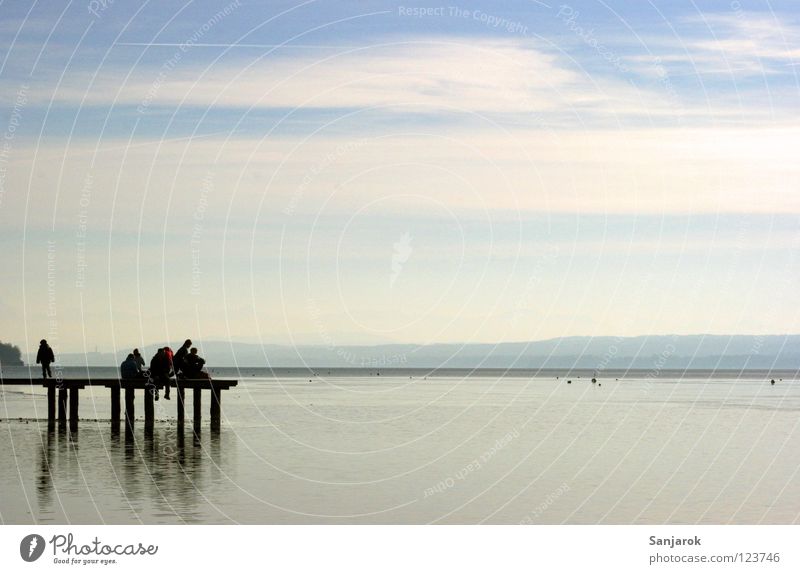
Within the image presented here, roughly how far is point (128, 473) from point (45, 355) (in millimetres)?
16688

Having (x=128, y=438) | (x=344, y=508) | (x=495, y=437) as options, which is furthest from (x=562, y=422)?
(x=344, y=508)

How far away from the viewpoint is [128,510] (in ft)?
79.2

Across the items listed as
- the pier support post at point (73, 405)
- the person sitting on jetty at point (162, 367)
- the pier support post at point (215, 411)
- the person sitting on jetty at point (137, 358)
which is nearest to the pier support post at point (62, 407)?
the pier support post at point (73, 405)

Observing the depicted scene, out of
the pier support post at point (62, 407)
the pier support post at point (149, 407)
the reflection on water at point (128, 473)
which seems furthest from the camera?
the pier support post at point (62, 407)

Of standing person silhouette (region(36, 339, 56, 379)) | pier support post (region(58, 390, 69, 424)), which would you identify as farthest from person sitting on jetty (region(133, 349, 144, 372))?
standing person silhouette (region(36, 339, 56, 379))

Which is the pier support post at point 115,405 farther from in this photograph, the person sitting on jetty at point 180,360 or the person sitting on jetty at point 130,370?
the person sitting on jetty at point 180,360

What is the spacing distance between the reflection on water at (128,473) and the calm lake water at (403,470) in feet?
0.21

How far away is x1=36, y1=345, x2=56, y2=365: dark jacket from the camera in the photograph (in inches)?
1764

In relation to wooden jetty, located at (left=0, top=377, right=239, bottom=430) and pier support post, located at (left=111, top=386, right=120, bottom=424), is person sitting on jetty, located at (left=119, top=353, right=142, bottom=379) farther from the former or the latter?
pier support post, located at (left=111, top=386, right=120, bottom=424)

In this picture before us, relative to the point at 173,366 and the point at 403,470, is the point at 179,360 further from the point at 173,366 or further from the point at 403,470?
the point at 403,470

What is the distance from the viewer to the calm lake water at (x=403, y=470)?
25172mm
